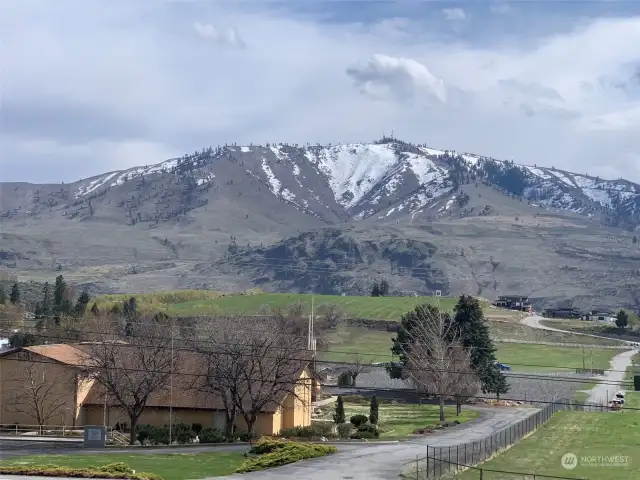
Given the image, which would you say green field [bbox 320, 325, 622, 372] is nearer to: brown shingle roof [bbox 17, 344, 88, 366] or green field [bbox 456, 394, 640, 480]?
green field [bbox 456, 394, 640, 480]

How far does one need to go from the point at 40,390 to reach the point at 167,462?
61.6 feet

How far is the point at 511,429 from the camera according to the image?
187 ft

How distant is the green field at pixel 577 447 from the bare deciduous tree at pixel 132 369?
2067 cm

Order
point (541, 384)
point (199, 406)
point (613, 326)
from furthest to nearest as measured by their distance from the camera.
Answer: point (613, 326)
point (541, 384)
point (199, 406)

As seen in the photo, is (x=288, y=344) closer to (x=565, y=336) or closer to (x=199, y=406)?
(x=199, y=406)

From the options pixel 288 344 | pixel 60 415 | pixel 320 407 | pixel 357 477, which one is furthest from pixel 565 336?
pixel 357 477

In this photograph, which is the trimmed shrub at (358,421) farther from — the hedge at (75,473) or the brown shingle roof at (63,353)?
the hedge at (75,473)

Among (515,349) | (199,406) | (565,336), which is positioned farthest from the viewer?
(565,336)

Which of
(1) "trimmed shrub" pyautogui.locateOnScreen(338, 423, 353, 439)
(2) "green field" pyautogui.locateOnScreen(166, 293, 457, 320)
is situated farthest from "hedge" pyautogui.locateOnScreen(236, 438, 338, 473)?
(2) "green field" pyautogui.locateOnScreen(166, 293, 457, 320)

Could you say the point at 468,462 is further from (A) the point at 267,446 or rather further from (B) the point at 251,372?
(B) the point at 251,372

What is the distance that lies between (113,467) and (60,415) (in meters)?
23.5

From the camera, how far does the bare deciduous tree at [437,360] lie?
2872 inches

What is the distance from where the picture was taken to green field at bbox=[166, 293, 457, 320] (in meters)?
159

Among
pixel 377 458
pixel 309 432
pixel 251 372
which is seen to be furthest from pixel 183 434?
pixel 377 458
